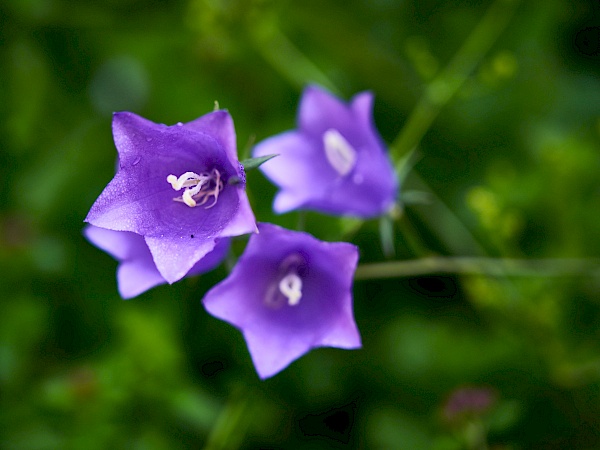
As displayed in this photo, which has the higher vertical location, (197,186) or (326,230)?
(197,186)

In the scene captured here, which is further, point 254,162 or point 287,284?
point 287,284

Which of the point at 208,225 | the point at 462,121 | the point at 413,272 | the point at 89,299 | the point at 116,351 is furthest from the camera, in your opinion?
the point at 462,121

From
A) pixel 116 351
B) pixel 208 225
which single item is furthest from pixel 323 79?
pixel 208 225

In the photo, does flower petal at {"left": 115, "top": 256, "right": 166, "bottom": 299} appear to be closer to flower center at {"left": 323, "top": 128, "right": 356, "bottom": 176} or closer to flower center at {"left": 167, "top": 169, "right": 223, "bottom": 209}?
flower center at {"left": 167, "top": 169, "right": 223, "bottom": 209}

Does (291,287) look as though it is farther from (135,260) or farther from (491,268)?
(491,268)

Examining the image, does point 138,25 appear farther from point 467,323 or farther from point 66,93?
point 467,323

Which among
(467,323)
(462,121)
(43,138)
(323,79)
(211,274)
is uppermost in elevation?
(43,138)

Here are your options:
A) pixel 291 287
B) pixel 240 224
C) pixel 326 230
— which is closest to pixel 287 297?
pixel 291 287
